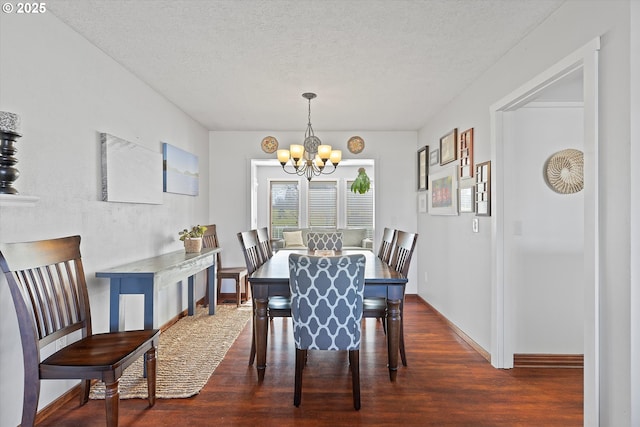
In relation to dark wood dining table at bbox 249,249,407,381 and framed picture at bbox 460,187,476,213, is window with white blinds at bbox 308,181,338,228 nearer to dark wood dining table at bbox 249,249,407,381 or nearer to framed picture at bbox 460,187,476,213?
framed picture at bbox 460,187,476,213

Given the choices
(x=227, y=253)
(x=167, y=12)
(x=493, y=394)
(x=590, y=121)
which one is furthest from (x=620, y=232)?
(x=227, y=253)

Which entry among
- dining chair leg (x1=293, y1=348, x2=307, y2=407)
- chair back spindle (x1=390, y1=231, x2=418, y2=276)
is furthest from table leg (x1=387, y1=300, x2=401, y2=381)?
dining chair leg (x1=293, y1=348, x2=307, y2=407)

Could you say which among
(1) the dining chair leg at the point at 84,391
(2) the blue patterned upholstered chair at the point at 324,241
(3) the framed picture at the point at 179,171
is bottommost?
(1) the dining chair leg at the point at 84,391

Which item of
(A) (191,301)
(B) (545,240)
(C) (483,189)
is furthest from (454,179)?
(A) (191,301)

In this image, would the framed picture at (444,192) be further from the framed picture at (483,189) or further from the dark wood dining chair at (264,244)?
the dark wood dining chair at (264,244)

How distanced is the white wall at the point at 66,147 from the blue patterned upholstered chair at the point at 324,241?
172 centimetres

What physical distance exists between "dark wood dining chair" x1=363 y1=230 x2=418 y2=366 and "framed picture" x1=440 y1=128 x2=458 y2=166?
1189 mm

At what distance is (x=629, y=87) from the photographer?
5.26 feet

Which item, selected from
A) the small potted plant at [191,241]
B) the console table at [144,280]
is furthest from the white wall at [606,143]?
the small potted plant at [191,241]

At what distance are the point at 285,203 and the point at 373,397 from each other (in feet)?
17.3

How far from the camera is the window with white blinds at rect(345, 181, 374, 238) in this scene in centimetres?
731

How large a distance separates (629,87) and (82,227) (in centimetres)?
322

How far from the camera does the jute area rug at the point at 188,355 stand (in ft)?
8.00

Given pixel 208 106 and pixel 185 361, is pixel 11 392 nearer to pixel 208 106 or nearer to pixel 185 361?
pixel 185 361
